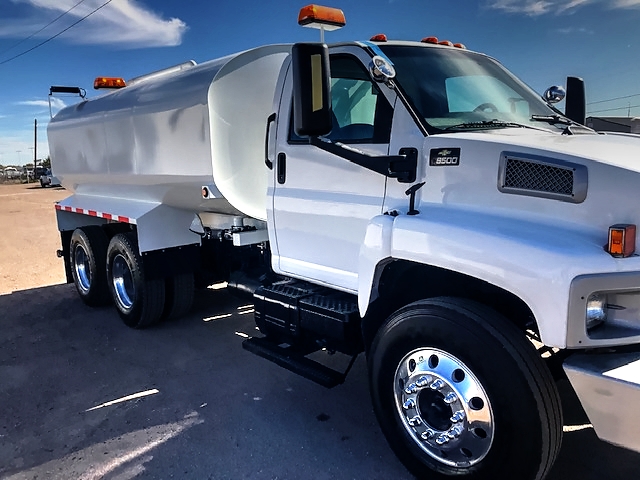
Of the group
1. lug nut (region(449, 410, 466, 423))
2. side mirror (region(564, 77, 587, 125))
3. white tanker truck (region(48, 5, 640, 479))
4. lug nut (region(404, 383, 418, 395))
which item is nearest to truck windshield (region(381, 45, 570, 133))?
white tanker truck (region(48, 5, 640, 479))

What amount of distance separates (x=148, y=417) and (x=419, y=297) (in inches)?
85.3

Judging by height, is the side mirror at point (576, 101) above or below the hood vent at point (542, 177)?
above

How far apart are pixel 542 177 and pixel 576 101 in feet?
7.82

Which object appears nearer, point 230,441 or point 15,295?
point 230,441

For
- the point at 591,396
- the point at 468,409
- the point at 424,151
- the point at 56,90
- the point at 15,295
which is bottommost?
the point at 15,295

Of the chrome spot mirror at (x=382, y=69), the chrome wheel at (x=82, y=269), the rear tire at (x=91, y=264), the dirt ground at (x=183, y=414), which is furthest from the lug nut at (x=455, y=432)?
the chrome wheel at (x=82, y=269)

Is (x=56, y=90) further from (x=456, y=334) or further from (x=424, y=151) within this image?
(x=456, y=334)

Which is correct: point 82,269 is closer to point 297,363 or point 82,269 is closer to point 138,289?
point 138,289

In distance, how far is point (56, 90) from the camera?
7.59 metres

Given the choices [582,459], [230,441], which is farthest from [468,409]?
[230,441]

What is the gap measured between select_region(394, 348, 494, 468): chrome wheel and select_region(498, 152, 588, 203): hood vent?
91 cm

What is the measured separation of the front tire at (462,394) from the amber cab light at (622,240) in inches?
22.6

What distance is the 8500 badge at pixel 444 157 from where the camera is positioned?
10.1ft

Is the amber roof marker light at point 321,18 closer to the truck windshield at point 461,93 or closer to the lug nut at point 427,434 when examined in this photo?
the truck windshield at point 461,93
